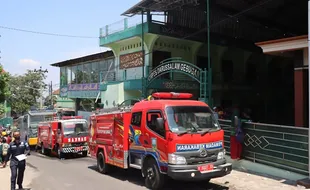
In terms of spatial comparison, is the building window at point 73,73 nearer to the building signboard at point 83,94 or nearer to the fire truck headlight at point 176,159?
the building signboard at point 83,94

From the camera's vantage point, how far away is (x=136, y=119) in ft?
32.5

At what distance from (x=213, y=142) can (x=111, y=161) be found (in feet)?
13.4

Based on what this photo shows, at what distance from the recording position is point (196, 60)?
23.9 m

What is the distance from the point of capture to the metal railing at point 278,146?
9297 mm

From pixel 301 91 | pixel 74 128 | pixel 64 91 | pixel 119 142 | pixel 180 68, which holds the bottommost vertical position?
pixel 74 128

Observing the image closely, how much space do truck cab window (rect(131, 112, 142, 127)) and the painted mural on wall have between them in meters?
12.2

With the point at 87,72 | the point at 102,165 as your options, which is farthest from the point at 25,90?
the point at 102,165

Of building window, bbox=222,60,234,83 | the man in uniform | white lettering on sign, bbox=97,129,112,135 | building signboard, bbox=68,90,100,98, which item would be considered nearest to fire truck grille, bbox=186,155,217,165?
white lettering on sign, bbox=97,129,112,135

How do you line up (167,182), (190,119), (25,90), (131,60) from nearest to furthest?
(190,119), (167,182), (131,60), (25,90)

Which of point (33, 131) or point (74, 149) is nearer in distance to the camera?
point (74, 149)

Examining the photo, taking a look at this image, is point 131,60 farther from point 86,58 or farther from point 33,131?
point 86,58

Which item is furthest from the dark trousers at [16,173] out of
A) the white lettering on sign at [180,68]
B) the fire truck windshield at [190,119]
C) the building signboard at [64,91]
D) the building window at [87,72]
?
the building signboard at [64,91]

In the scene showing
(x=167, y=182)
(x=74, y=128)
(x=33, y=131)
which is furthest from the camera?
(x=33, y=131)

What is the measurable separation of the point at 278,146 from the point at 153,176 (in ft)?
13.4
